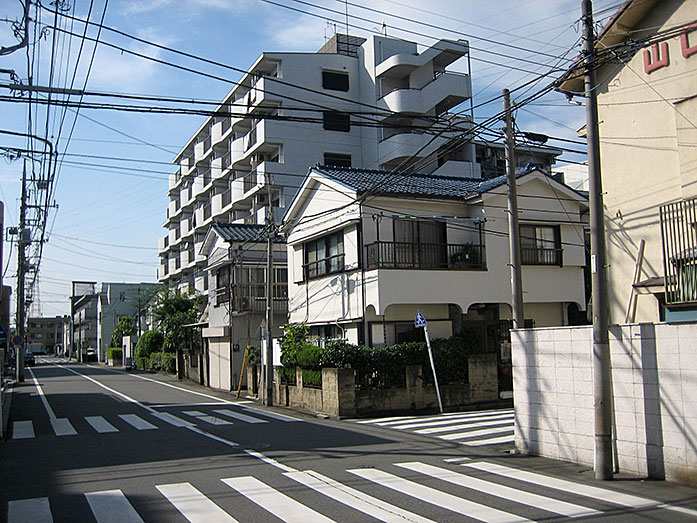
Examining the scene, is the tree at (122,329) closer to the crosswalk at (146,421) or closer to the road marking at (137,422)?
the crosswalk at (146,421)

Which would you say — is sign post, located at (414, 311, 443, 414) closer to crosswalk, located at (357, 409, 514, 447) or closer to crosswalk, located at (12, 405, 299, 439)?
crosswalk, located at (357, 409, 514, 447)

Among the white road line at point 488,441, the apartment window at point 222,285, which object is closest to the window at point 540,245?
the white road line at point 488,441

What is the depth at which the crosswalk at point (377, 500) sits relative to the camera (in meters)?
7.44

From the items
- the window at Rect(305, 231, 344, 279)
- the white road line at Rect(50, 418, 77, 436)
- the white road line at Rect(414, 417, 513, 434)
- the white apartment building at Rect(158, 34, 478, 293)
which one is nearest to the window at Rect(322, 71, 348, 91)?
the white apartment building at Rect(158, 34, 478, 293)

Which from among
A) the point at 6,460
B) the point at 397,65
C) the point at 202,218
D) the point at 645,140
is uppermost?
the point at 397,65

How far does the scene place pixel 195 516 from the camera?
7523 millimetres

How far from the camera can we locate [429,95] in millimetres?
40781

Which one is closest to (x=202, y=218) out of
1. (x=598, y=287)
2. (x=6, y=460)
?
(x=6, y=460)

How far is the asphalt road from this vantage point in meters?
7.62

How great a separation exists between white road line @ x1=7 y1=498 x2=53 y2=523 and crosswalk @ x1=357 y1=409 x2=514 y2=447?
7954 mm

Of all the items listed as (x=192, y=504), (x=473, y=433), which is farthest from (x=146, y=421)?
(x=192, y=504)

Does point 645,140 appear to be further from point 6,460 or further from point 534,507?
point 6,460

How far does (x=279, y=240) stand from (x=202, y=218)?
25.3 metres

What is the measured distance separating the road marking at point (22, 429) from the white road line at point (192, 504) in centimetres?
829
